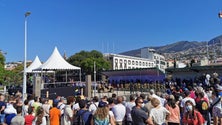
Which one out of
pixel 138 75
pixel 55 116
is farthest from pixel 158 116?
pixel 138 75

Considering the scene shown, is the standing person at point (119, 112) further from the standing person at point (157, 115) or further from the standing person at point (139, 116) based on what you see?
the standing person at point (157, 115)

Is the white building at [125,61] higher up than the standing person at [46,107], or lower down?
higher up

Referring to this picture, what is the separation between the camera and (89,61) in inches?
3435

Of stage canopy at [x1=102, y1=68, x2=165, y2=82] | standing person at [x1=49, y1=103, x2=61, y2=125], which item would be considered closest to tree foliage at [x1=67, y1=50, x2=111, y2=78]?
stage canopy at [x1=102, y1=68, x2=165, y2=82]

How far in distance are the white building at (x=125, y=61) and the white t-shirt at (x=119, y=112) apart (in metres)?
122

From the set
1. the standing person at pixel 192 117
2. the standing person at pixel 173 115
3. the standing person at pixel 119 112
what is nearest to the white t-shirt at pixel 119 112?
the standing person at pixel 119 112

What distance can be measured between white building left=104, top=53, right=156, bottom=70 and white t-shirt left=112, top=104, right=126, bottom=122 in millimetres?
122336

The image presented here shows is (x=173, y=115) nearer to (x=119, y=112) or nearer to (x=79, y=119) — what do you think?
(x=119, y=112)

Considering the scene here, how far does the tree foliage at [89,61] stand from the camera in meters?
87.2

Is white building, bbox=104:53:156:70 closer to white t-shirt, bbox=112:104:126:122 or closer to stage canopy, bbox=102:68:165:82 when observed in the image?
stage canopy, bbox=102:68:165:82

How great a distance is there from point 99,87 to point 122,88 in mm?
2993

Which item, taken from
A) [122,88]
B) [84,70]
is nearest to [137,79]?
[122,88]

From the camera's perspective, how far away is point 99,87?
117 feet

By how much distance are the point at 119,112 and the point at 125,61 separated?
136m
